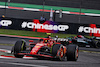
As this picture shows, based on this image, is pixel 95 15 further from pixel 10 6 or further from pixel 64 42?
pixel 64 42

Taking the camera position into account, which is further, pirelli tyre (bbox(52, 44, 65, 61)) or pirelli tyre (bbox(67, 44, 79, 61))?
pirelli tyre (bbox(67, 44, 79, 61))

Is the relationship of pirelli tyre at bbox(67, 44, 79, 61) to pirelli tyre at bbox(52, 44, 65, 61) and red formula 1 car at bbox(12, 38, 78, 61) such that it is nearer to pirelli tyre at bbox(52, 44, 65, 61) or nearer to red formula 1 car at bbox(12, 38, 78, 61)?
red formula 1 car at bbox(12, 38, 78, 61)

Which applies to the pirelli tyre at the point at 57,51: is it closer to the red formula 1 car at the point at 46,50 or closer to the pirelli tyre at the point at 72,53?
the red formula 1 car at the point at 46,50

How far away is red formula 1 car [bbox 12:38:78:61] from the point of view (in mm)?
9516

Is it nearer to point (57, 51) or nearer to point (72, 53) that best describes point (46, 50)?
point (57, 51)

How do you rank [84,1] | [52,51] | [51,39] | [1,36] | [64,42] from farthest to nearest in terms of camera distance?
[84,1]
[1,36]
[64,42]
[51,39]
[52,51]

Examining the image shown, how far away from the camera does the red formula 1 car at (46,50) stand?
9.52 metres

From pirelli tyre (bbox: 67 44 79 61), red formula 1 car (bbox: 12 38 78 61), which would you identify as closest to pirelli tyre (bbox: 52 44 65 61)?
red formula 1 car (bbox: 12 38 78 61)

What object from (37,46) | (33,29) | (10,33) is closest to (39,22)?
(33,29)

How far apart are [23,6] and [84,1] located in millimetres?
10905

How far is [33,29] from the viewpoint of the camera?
76.9 ft

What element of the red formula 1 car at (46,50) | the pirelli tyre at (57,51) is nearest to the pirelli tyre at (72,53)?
the red formula 1 car at (46,50)

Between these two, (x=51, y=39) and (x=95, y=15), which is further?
(x=95, y=15)

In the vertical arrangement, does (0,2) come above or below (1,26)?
above
